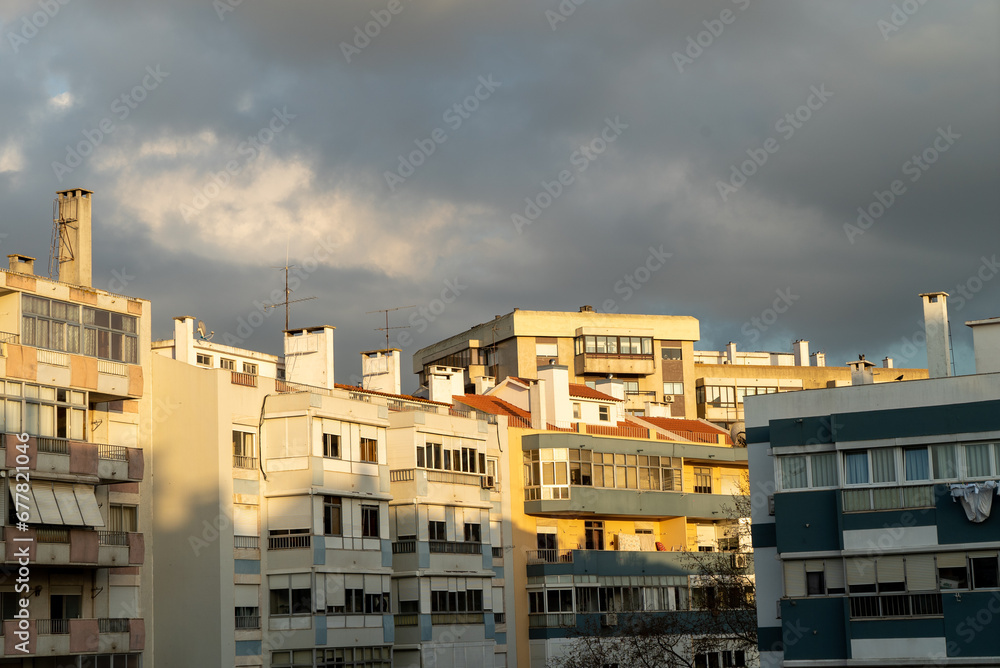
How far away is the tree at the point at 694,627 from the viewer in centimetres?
6831

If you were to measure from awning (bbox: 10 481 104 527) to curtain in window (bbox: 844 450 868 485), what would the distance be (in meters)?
25.0

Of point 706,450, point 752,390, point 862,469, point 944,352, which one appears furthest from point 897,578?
point 752,390

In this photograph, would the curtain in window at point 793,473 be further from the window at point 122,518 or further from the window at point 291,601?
the window at point 122,518

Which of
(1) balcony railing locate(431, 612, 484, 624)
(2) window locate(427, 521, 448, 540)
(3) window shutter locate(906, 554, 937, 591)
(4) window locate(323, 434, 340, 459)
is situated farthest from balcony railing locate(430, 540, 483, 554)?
(3) window shutter locate(906, 554, 937, 591)

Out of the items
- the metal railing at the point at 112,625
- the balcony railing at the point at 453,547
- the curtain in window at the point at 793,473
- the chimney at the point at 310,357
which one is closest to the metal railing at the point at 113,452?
the metal railing at the point at 112,625

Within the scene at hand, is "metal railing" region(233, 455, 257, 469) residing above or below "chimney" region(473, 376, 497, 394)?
below

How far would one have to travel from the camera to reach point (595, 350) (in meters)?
117

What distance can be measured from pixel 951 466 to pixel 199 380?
90.1 feet

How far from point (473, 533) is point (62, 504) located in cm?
2313

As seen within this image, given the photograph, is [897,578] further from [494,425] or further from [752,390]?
[752,390]

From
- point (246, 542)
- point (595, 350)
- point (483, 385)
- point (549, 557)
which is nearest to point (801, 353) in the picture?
point (595, 350)

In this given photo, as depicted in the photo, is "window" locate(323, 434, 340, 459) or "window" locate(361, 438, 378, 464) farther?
"window" locate(361, 438, 378, 464)

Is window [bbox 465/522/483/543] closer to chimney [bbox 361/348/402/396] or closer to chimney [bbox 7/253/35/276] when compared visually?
chimney [bbox 361/348/402/396]

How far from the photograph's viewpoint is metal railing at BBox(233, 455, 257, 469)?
58094mm
